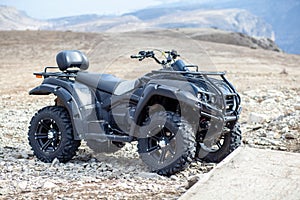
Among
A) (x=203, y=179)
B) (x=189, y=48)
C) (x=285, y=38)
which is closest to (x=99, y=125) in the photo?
(x=189, y=48)

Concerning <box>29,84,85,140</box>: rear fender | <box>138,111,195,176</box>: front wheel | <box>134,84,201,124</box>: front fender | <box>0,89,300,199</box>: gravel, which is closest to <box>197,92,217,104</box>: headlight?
<box>134,84,201,124</box>: front fender

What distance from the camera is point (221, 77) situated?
6.25 meters

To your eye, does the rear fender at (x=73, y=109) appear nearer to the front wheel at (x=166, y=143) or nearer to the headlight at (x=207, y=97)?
the front wheel at (x=166, y=143)

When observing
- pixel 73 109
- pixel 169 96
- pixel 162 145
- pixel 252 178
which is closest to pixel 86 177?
pixel 162 145

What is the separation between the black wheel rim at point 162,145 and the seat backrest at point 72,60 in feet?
5.22

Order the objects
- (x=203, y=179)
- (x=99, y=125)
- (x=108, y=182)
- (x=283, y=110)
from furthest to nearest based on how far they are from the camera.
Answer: (x=283, y=110), (x=99, y=125), (x=108, y=182), (x=203, y=179)

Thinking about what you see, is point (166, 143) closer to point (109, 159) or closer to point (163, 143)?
point (163, 143)

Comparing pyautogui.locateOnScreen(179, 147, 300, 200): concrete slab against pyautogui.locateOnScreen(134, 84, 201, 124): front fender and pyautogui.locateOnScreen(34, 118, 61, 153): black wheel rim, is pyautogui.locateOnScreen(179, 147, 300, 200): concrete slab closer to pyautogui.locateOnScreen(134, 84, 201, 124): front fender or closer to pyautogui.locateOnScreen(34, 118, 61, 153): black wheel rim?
pyautogui.locateOnScreen(134, 84, 201, 124): front fender

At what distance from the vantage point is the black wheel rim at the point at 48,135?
6.86 metres

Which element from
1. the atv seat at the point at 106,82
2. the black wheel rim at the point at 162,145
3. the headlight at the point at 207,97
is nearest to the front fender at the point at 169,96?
the headlight at the point at 207,97

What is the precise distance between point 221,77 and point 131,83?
111 cm

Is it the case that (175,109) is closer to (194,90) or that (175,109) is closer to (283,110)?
(194,90)

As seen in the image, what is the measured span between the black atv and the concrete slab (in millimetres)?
536

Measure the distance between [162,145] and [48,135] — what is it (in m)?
1.73
